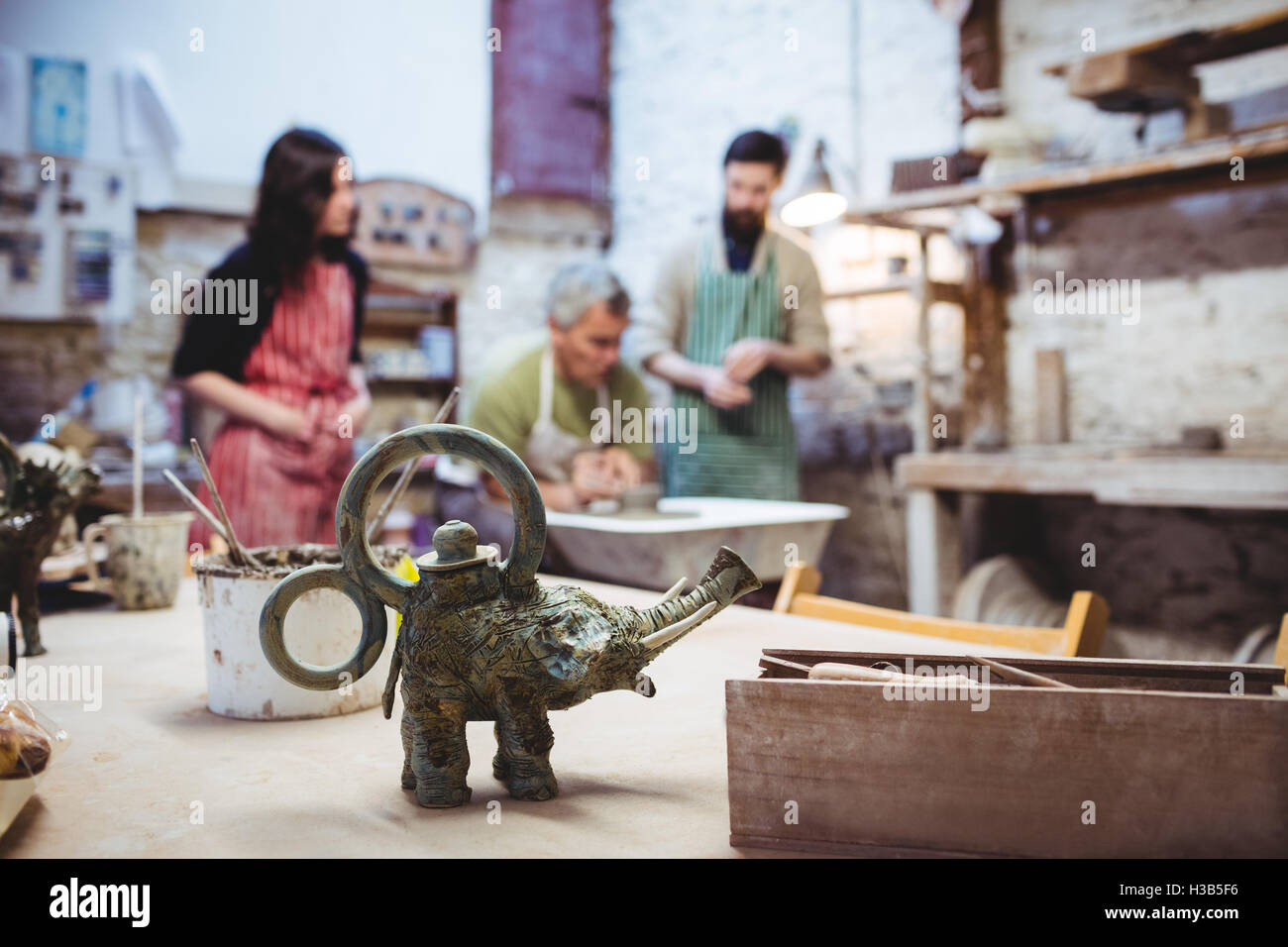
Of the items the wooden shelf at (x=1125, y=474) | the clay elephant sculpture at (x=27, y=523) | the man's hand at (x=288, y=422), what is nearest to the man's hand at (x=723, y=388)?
the wooden shelf at (x=1125, y=474)

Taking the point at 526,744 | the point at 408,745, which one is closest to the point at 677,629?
the point at 526,744

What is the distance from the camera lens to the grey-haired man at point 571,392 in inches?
155

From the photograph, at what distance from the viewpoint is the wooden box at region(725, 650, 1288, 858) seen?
732 millimetres

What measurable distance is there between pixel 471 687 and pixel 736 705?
0.26 metres

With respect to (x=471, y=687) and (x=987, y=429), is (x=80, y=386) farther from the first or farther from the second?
(x=471, y=687)

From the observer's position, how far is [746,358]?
416cm

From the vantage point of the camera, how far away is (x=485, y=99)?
6090 millimetres

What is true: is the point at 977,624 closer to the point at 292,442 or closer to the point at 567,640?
the point at 567,640

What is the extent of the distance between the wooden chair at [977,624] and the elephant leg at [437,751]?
0.89 m

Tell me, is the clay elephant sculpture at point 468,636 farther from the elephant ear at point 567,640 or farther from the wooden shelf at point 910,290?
the wooden shelf at point 910,290

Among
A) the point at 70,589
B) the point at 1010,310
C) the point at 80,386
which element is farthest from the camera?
the point at 80,386

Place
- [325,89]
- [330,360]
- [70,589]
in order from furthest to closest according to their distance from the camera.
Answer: [325,89]
[330,360]
[70,589]

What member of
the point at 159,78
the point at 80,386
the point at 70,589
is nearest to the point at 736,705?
the point at 70,589

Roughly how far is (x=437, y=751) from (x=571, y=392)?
338 centimetres
